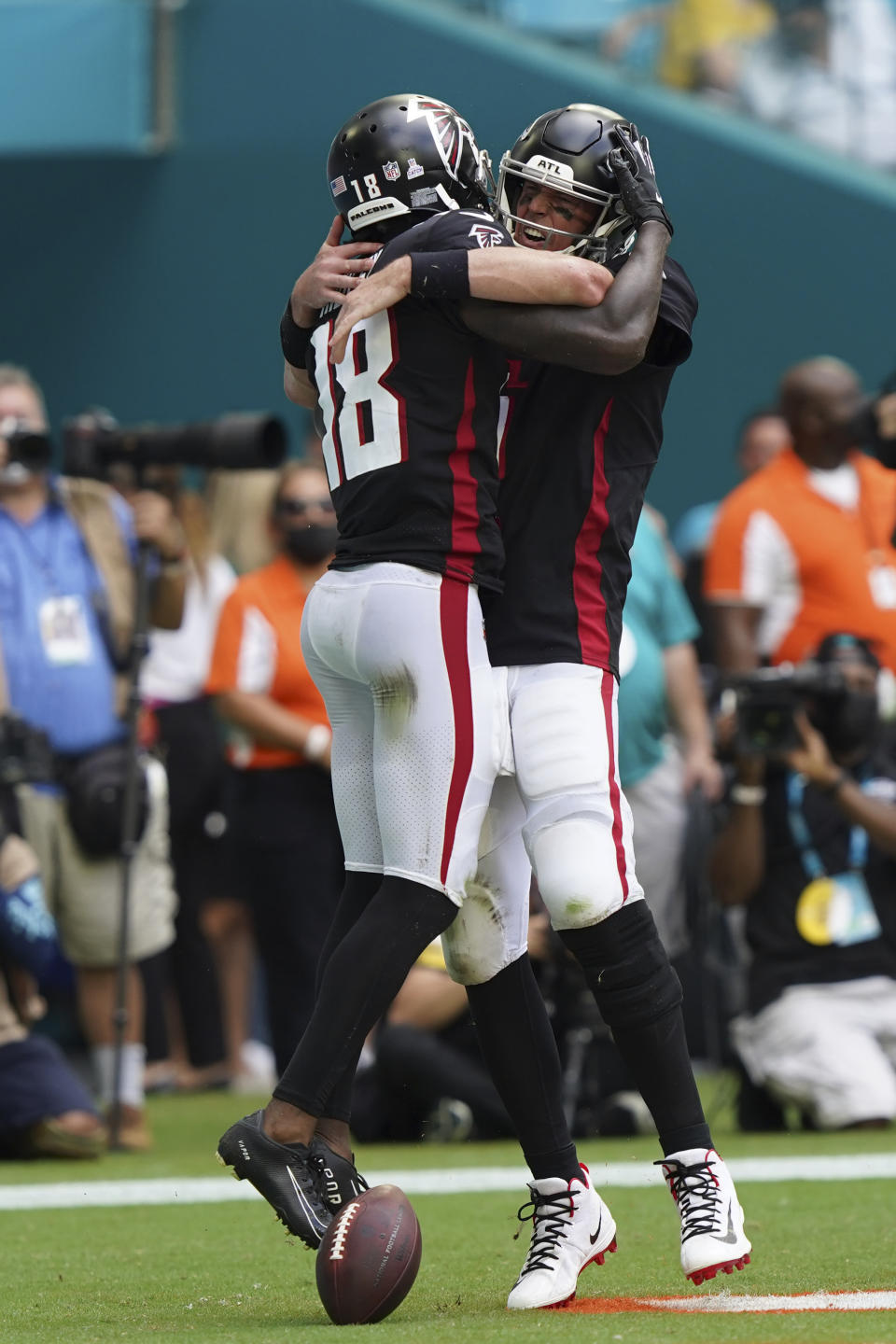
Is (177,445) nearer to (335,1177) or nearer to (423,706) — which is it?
(423,706)

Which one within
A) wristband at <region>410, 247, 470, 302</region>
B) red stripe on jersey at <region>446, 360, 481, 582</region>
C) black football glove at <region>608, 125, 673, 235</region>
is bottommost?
red stripe on jersey at <region>446, 360, 481, 582</region>

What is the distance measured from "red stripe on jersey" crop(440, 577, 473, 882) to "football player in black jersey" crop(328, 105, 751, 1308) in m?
0.13

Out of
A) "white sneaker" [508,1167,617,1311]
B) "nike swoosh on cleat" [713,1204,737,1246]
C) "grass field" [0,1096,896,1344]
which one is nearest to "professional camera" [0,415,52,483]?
"grass field" [0,1096,896,1344]

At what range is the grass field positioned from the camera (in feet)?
11.5

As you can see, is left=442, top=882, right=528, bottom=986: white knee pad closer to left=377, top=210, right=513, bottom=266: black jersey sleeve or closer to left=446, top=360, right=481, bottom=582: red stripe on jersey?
left=446, top=360, right=481, bottom=582: red stripe on jersey

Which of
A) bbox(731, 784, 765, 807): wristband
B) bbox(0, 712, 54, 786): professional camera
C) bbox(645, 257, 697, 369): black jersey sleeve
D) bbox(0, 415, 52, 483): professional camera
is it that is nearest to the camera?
bbox(645, 257, 697, 369): black jersey sleeve

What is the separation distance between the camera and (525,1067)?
3969mm

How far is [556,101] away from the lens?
10.6 metres

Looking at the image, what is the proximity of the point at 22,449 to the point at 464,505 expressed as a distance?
3.37m

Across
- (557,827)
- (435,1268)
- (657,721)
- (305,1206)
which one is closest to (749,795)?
(657,721)

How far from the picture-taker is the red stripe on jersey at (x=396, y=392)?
3.83 meters

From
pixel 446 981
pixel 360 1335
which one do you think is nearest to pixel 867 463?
pixel 446 981

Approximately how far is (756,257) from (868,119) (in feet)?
2.75

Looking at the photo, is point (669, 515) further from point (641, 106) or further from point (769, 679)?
point (769, 679)
